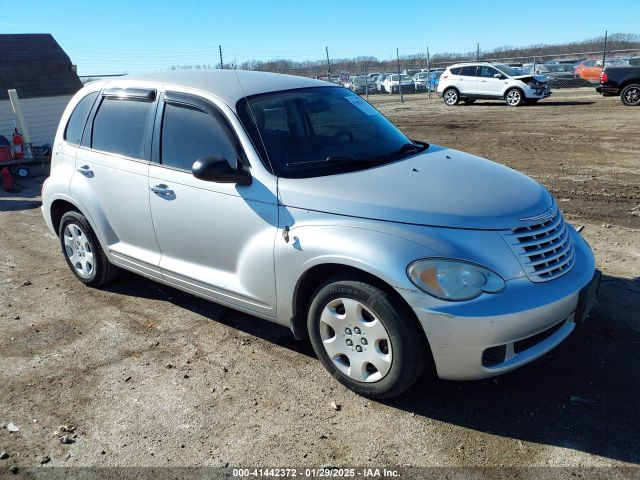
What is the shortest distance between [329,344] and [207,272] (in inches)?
45.3

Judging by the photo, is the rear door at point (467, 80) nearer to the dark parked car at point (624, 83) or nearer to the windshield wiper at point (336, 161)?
the dark parked car at point (624, 83)

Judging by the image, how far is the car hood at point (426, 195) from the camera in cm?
316

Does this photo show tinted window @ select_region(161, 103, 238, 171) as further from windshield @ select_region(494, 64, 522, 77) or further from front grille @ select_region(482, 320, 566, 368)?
windshield @ select_region(494, 64, 522, 77)

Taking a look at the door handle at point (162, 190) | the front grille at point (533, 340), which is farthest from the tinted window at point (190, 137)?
the front grille at point (533, 340)

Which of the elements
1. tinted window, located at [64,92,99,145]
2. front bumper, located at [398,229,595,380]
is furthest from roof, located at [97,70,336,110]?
front bumper, located at [398,229,595,380]

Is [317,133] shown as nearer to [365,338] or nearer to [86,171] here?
[365,338]

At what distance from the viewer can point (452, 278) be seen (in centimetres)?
298

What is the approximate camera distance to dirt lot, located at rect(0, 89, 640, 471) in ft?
9.86

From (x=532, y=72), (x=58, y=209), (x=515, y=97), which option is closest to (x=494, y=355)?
(x=58, y=209)

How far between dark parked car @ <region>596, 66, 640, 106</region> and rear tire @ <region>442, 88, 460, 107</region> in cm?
590

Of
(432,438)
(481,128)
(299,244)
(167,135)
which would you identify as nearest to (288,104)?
(167,135)

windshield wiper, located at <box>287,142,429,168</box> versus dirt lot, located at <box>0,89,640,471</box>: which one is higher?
windshield wiper, located at <box>287,142,429,168</box>

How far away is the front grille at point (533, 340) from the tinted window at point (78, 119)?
4086 mm

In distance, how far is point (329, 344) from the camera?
11.3 ft
